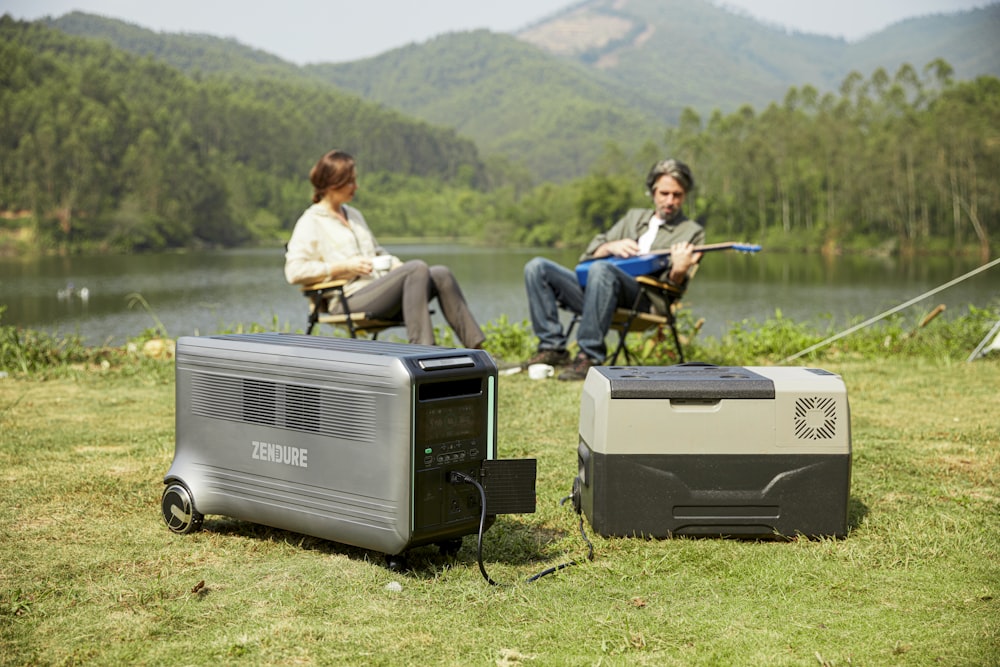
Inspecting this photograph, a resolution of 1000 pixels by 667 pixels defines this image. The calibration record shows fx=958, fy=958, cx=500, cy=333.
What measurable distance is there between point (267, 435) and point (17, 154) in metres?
66.9

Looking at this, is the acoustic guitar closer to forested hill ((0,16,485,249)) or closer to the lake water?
the lake water

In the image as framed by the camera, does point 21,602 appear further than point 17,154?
No

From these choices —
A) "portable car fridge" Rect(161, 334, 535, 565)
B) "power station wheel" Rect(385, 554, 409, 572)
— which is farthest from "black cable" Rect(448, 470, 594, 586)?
"power station wheel" Rect(385, 554, 409, 572)

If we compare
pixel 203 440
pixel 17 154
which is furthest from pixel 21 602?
pixel 17 154

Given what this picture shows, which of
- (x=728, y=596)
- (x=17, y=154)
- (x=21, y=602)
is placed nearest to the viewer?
(x=21, y=602)

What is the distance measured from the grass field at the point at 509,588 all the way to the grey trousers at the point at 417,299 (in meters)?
1.48

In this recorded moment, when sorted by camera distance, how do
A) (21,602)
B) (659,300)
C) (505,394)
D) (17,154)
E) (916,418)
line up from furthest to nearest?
(17,154) < (659,300) < (505,394) < (916,418) < (21,602)

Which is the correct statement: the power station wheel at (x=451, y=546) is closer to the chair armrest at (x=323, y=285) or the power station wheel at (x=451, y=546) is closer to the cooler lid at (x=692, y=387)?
the cooler lid at (x=692, y=387)

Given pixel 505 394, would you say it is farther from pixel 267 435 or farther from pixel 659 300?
pixel 267 435

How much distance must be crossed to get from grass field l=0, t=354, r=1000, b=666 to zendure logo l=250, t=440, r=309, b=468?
0.77 ft

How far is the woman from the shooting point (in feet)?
15.2

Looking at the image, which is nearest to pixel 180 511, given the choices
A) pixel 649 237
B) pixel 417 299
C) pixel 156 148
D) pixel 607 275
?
pixel 417 299

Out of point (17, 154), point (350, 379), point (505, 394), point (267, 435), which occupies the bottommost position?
point (505, 394)

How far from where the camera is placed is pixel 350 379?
2.14 meters
